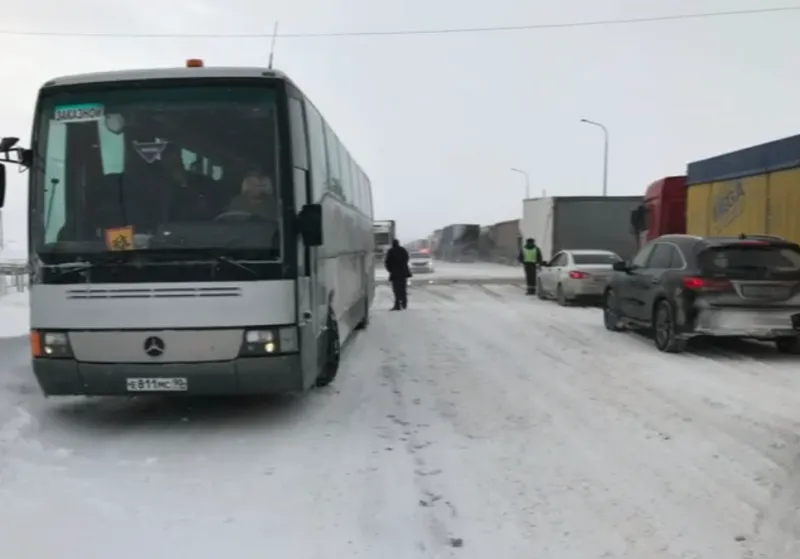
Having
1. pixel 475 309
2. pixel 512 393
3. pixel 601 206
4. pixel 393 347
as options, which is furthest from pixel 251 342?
pixel 601 206

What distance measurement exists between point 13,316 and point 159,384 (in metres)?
11.4

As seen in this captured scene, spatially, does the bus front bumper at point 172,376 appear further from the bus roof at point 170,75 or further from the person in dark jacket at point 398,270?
the person in dark jacket at point 398,270

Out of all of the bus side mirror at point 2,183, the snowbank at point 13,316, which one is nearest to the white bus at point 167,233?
the bus side mirror at point 2,183

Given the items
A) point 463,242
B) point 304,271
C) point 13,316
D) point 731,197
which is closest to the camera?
point 304,271

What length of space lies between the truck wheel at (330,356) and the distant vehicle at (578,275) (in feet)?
39.5

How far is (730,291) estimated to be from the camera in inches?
428

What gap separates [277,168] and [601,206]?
74.0 feet

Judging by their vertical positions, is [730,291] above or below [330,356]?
above

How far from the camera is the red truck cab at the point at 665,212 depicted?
62.7 feet

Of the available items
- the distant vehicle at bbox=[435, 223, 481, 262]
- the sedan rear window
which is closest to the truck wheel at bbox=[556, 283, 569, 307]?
the sedan rear window

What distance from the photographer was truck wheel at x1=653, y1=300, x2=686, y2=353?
11477mm

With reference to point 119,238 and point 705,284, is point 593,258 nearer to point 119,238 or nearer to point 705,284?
point 705,284

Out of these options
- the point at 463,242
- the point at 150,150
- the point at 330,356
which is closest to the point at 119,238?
the point at 150,150

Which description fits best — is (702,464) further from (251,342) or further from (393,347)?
(393,347)
